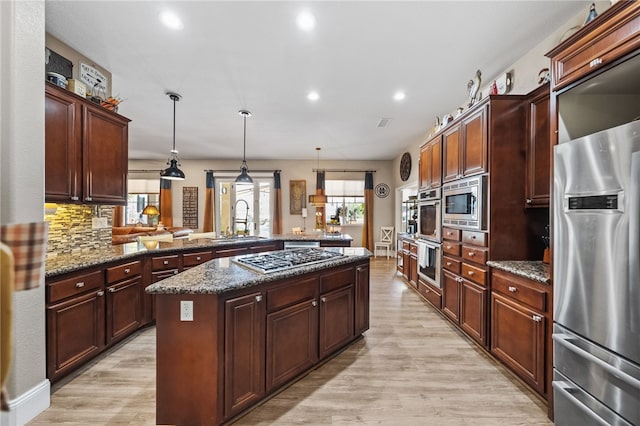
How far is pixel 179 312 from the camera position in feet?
5.23

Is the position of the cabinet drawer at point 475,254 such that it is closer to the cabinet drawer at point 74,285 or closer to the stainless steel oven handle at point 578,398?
the stainless steel oven handle at point 578,398

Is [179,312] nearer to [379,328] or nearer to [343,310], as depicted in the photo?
[343,310]

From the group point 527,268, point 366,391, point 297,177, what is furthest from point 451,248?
point 297,177

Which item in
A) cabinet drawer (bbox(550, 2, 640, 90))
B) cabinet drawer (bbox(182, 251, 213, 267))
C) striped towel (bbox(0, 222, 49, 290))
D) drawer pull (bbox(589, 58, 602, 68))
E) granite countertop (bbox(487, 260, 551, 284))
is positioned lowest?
cabinet drawer (bbox(182, 251, 213, 267))

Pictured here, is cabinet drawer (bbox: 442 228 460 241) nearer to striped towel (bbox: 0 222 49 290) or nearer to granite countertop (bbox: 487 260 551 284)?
granite countertop (bbox: 487 260 551 284)

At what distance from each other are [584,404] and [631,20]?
1943mm

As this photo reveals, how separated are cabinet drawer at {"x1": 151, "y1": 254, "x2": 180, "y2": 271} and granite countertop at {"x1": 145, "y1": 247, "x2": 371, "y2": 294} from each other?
1.26 meters

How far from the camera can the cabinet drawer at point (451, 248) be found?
3.01 m

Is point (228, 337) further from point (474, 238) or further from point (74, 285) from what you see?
point (474, 238)

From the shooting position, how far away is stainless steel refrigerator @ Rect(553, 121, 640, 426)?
1289mm

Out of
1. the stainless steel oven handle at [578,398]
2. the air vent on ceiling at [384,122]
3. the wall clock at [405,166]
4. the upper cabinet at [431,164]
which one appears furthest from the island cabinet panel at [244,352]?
the wall clock at [405,166]

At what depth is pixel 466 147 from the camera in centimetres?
290

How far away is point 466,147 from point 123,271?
3600 mm

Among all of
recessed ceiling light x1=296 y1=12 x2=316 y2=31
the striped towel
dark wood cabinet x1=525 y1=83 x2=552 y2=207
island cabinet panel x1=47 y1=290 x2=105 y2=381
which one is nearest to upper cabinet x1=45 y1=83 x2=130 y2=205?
island cabinet panel x1=47 y1=290 x2=105 y2=381
